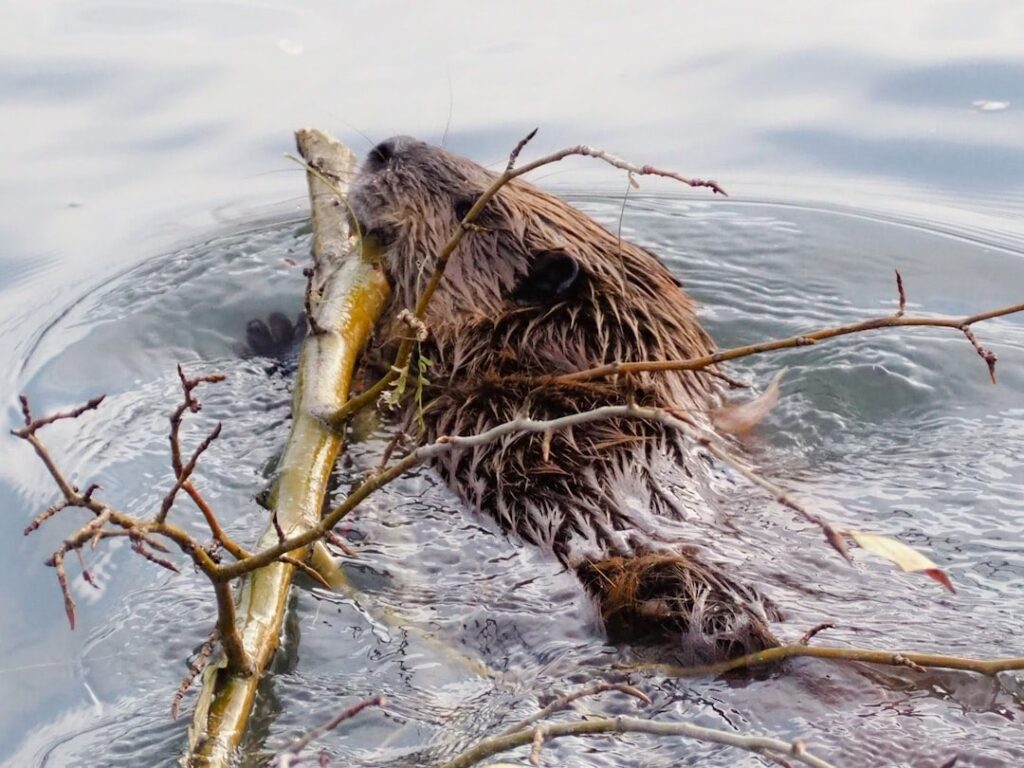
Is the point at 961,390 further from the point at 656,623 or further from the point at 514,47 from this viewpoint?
the point at 514,47

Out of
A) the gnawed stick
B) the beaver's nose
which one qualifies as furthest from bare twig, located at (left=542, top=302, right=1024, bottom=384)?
the beaver's nose

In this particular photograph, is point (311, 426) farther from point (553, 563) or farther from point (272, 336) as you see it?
point (272, 336)

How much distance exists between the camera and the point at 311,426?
3.47 metres

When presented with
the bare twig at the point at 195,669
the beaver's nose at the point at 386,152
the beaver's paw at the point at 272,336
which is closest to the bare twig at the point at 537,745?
the bare twig at the point at 195,669

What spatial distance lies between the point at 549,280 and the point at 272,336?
4.03ft

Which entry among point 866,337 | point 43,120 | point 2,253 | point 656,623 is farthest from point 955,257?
point 43,120

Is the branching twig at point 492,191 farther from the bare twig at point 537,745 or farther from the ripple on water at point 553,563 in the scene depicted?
the bare twig at point 537,745

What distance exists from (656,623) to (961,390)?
6.94ft

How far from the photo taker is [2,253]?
6.15 meters

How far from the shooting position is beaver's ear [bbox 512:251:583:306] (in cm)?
412

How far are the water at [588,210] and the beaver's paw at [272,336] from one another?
13cm

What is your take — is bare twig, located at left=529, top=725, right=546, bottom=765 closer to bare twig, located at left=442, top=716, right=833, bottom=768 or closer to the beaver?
bare twig, located at left=442, top=716, right=833, bottom=768

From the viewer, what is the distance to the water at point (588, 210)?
299 centimetres

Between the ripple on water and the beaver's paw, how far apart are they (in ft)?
0.36
